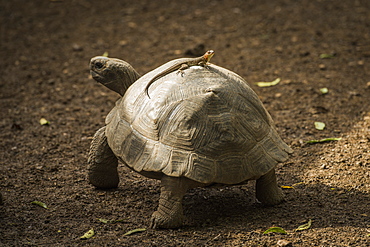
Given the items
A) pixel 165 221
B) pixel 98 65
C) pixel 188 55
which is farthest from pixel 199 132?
pixel 188 55

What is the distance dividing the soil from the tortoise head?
955 millimetres

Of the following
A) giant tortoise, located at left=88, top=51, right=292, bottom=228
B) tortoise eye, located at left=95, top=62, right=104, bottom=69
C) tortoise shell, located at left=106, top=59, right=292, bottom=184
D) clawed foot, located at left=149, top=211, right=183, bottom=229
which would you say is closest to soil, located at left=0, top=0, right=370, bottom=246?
clawed foot, located at left=149, top=211, right=183, bottom=229

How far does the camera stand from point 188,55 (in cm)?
813

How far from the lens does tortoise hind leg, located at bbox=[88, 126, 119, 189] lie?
177 inches

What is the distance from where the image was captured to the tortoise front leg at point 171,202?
3.76 meters

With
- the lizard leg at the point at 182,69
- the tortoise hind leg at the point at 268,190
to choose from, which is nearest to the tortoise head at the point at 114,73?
the lizard leg at the point at 182,69

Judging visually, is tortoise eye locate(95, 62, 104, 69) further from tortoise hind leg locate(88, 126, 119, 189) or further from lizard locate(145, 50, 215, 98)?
lizard locate(145, 50, 215, 98)

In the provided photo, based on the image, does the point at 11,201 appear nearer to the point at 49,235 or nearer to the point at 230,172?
the point at 49,235

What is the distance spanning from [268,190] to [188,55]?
14.4 ft

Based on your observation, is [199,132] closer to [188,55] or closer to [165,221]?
[165,221]

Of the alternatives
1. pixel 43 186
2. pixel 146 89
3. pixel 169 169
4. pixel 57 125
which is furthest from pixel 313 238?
pixel 57 125

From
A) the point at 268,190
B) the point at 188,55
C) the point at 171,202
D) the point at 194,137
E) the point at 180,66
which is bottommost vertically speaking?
the point at 188,55

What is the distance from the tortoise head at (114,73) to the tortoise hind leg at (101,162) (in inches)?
17.5

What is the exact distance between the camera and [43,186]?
473 cm
